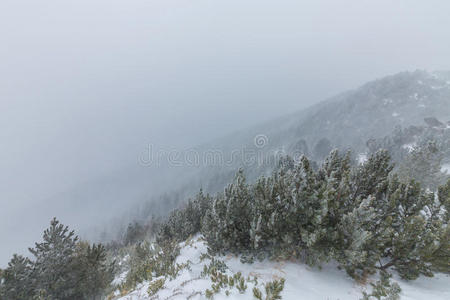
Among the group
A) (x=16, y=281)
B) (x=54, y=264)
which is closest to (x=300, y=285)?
(x=54, y=264)

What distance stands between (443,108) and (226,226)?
219955mm

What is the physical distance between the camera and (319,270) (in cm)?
729

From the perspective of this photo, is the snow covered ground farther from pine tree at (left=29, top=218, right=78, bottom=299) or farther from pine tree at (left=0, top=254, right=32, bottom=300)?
pine tree at (left=0, top=254, right=32, bottom=300)

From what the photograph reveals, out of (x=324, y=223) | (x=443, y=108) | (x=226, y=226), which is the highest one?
(x=324, y=223)

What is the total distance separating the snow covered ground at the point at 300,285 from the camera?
5.83m

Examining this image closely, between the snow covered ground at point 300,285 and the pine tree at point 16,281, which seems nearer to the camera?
the snow covered ground at point 300,285

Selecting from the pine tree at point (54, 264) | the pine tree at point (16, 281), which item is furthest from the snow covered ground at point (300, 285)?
the pine tree at point (16, 281)

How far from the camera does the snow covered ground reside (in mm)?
5832

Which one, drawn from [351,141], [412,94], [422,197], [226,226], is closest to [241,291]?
[226,226]

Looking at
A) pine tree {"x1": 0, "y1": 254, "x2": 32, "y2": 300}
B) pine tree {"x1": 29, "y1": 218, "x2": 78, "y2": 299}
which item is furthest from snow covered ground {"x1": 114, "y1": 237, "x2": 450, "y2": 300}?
pine tree {"x1": 0, "y1": 254, "x2": 32, "y2": 300}

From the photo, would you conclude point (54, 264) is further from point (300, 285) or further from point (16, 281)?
point (300, 285)

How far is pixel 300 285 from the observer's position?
21.0 ft

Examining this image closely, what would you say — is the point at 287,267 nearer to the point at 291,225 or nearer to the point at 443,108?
the point at 291,225

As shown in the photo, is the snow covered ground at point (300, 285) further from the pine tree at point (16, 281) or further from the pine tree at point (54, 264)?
the pine tree at point (16, 281)
